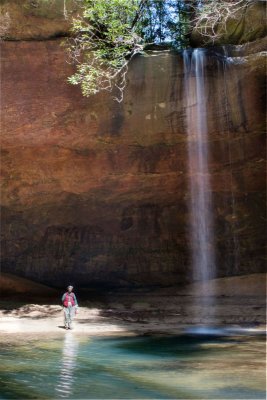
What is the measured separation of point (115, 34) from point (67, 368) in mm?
A: 8278

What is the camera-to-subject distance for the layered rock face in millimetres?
13867

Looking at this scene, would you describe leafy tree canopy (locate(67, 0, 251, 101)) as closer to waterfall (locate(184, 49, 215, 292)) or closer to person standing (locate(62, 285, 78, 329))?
waterfall (locate(184, 49, 215, 292))

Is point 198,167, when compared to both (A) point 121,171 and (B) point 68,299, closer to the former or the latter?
(A) point 121,171

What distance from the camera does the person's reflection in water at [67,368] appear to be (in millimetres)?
5707

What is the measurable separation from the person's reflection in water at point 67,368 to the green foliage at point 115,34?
6.20m

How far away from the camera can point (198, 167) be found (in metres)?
15.4

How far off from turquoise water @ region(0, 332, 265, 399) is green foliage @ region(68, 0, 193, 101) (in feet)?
21.1

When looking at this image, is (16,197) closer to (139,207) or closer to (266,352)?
(139,207)

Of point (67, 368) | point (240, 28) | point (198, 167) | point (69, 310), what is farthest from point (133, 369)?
point (240, 28)

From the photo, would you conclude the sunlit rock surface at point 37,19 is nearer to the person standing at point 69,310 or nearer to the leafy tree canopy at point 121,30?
the leafy tree canopy at point 121,30

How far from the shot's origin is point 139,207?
1666cm

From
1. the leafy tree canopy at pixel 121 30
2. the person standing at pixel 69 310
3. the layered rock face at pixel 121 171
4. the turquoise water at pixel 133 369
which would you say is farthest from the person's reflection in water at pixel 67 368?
the layered rock face at pixel 121 171

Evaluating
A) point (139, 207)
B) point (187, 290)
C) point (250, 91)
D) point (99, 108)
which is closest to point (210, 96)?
point (250, 91)

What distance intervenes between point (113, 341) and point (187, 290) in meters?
5.93
